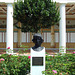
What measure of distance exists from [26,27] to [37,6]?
2.12m

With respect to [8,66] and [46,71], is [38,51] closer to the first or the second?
[46,71]

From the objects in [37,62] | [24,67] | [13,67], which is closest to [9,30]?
[24,67]

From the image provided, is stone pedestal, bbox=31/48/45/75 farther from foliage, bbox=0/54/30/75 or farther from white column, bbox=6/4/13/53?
white column, bbox=6/4/13/53

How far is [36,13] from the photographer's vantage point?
10992mm

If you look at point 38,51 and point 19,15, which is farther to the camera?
point 19,15

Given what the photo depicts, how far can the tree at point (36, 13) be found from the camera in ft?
35.9

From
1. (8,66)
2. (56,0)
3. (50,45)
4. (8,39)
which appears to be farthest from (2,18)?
(8,66)

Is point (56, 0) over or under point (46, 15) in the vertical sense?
over

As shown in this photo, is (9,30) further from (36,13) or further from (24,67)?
(24,67)

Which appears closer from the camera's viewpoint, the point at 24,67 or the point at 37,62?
the point at 37,62

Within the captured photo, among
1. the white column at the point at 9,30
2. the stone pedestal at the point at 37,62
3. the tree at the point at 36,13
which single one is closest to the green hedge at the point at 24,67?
the stone pedestal at the point at 37,62

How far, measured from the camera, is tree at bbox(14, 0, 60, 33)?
Result: 1095cm

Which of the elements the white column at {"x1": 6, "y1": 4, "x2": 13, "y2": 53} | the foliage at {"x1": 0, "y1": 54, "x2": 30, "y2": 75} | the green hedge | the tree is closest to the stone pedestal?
the green hedge

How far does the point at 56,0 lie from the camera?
12.5 m
